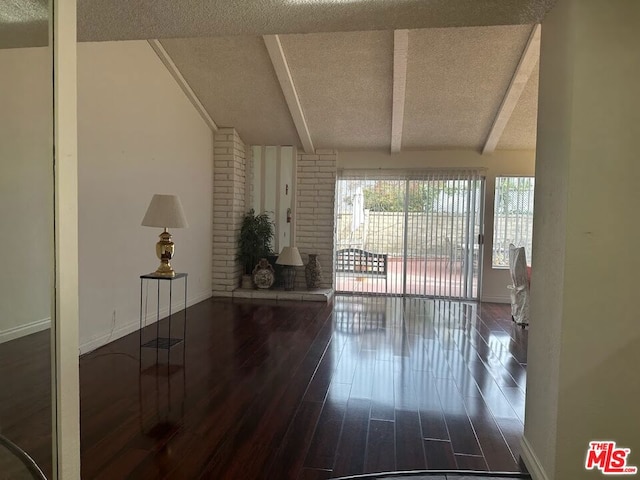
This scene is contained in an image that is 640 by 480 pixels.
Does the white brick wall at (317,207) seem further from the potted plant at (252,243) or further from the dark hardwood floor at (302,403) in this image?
the dark hardwood floor at (302,403)

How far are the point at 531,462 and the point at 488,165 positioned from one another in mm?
5110

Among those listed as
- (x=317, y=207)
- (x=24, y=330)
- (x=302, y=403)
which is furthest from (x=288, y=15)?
(x=317, y=207)

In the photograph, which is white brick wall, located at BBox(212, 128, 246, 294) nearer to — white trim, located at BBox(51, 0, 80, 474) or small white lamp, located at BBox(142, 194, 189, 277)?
small white lamp, located at BBox(142, 194, 189, 277)

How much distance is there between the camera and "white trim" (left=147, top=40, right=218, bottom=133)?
4426mm

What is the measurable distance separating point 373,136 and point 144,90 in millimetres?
3198

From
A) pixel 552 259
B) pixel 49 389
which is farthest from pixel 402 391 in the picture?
pixel 49 389

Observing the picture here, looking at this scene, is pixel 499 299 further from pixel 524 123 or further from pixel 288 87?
pixel 288 87

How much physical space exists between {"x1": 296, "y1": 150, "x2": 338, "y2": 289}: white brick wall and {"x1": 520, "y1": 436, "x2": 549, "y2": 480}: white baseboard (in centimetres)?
467

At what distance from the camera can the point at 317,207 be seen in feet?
21.7

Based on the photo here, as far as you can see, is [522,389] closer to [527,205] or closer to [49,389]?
[49,389]

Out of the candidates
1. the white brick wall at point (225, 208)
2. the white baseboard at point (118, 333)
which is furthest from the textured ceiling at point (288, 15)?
the white brick wall at point (225, 208)

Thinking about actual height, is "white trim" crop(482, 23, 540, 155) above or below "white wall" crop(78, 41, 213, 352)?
above

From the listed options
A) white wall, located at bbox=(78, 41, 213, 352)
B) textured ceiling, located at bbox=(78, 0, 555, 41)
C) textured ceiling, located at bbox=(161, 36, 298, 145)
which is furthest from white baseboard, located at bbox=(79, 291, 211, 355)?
textured ceiling, located at bbox=(161, 36, 298, 145)

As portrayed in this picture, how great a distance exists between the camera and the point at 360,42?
4223 mm
